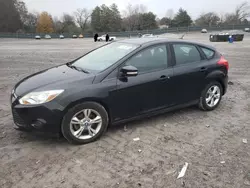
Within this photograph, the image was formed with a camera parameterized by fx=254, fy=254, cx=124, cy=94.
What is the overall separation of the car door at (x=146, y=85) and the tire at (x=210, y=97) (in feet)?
3.09

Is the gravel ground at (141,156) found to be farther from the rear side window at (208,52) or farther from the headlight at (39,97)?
the rear side window at (208,52)

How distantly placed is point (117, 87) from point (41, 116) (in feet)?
3.98

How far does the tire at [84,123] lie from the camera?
371cm

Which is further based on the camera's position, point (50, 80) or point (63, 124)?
point (50, 80)

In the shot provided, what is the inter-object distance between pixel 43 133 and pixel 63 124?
31 centimetres

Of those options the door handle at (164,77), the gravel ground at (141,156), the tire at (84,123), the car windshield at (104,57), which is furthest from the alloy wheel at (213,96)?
the tire at (84,123)

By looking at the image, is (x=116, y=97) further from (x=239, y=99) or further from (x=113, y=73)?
(x=239, y=99)

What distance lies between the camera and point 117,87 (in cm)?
400

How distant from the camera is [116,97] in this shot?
13.2 feet

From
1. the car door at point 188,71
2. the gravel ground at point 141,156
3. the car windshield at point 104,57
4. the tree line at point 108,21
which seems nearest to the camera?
the gravel ground at point 141,156

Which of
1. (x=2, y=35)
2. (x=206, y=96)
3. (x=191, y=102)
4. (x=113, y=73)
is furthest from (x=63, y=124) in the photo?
(x=2, y=35)

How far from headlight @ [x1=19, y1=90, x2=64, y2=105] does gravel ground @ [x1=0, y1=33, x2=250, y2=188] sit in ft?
2.21

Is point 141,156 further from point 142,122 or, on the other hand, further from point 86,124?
point 142,122

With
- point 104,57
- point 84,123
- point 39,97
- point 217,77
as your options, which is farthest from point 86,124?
point 217,77
